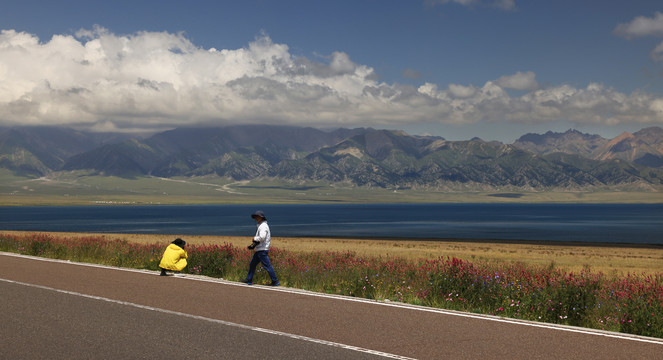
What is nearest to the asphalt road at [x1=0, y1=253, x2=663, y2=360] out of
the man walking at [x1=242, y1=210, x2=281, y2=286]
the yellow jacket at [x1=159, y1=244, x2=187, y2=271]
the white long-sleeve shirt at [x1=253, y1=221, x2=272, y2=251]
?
the man walking at [x1=242, y1=210, x2=281, y2=286]

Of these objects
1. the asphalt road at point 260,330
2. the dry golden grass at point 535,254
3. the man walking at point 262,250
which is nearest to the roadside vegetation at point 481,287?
the man walking at point 262,250

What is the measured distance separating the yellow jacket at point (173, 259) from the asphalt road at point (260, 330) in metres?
2.77

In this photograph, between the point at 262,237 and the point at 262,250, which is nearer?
the point at 262,237

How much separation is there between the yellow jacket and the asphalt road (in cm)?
277

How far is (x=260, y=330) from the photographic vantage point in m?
10.1

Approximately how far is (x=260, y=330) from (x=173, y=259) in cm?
855

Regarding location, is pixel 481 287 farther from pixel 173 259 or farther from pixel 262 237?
pixel 173 259

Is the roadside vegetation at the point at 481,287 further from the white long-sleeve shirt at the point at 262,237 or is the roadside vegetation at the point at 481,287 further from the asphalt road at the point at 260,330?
the white long-sleeve shirt at the point at 262,237

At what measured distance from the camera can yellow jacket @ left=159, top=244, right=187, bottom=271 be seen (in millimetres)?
17703

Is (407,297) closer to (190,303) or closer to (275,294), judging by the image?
(275,294)

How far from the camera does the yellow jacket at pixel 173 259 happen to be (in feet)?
58.1

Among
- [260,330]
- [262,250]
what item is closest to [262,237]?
[262,250]

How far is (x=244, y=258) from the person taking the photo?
66.9 ft

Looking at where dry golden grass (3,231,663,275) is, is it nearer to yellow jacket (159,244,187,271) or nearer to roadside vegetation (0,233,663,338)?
roadside vegetation (0,233,663,338)
